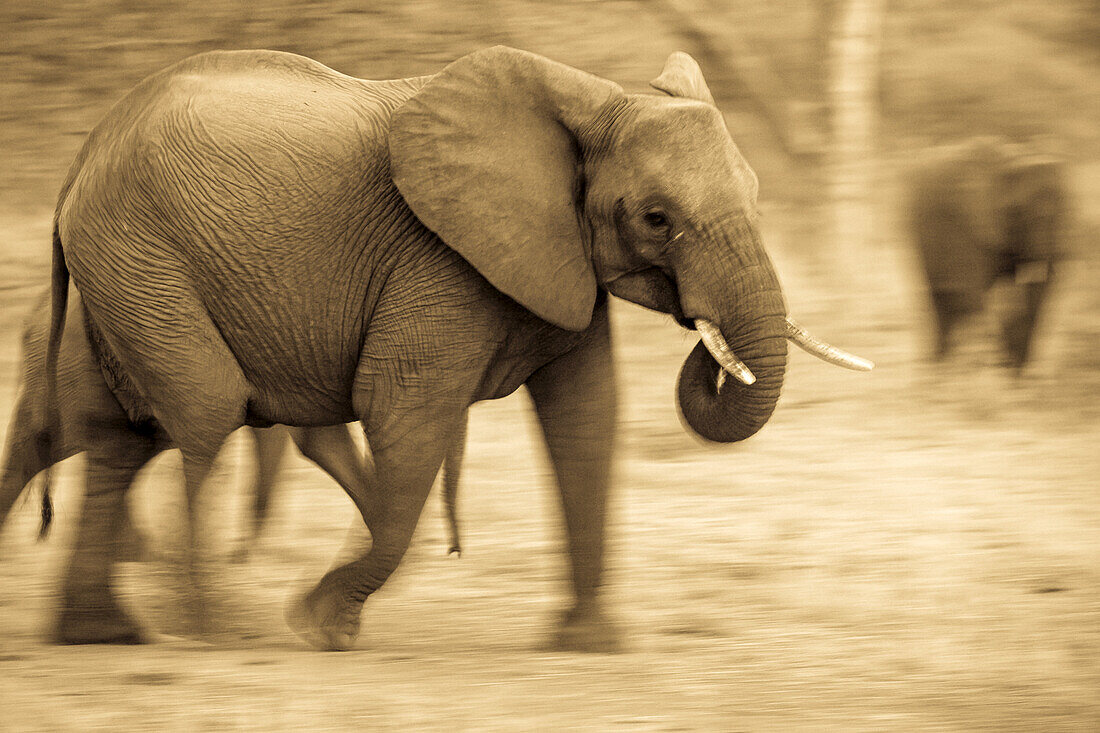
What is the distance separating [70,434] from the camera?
17.2ft

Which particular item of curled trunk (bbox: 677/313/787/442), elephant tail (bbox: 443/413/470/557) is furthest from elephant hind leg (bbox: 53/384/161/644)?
curled trunk (bbox: 677/313/787/442)

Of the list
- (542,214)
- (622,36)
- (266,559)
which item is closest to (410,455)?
(542,214)

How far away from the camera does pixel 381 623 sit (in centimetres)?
566

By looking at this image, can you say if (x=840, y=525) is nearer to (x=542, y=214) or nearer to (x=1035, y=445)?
(x=1035, y=445)

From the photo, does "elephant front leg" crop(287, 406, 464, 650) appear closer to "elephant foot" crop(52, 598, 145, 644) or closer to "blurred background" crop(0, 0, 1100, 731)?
"blurred background" crop(0, 0, 1100, 731)

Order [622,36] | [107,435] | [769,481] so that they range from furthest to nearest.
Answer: [622,36] < [769,481] < [107,435]

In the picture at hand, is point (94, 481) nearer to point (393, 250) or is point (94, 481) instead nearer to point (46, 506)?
point (46, 506)

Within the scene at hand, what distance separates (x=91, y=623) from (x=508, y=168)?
2.18m

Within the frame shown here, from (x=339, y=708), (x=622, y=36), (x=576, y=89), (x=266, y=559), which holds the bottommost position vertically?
(x=622, y=36)

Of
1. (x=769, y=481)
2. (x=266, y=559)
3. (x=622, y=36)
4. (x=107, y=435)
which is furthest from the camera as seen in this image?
(x=622, y=36)

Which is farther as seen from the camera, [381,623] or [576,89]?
[381,623]

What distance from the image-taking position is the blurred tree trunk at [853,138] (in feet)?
38.4

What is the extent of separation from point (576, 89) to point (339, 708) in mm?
2048

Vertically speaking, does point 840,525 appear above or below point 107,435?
below
